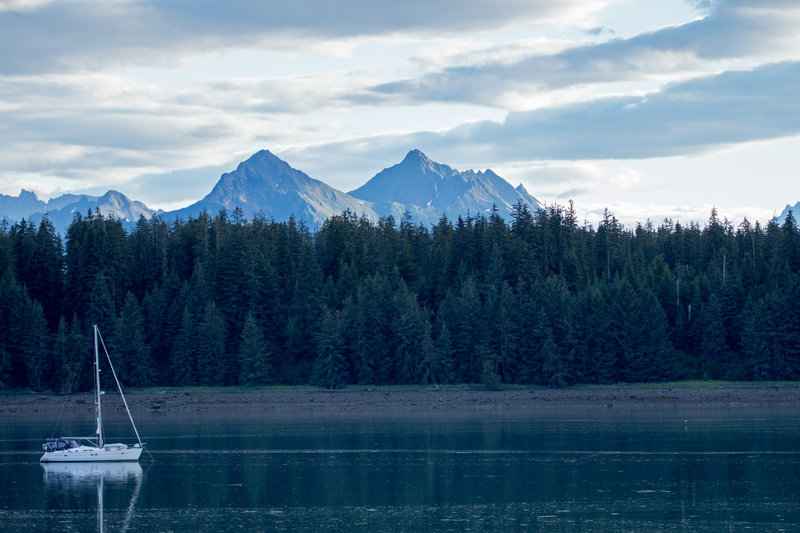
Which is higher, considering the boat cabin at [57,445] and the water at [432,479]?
the boat cabin at [57,445]

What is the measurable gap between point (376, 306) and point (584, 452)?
192 feet

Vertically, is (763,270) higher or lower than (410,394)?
higher

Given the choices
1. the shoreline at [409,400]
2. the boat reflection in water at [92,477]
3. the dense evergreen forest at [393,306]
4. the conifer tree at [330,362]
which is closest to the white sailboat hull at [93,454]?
the boat reflection in water at [92,477]

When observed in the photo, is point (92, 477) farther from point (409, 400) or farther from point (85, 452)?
point (409, 400)

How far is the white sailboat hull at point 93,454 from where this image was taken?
6794cm

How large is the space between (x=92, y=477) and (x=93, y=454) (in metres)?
5.06

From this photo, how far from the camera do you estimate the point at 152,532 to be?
43.0 metres

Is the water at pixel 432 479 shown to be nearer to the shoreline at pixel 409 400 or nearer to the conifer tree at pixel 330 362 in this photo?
the shoreline at pixel 409 400

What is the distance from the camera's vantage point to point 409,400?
111m

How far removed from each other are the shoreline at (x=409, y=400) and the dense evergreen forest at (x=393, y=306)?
2826 millimetres

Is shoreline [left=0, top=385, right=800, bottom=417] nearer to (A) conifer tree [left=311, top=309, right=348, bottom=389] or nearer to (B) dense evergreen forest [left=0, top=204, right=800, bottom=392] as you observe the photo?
(A) conifer tree [left=311, top=309, right=348, bottom=389]

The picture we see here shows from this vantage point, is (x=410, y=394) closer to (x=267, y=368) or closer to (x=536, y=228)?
(x=267, y=368)

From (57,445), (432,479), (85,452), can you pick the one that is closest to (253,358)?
(85,452)

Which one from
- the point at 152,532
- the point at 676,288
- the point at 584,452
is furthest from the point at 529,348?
the point at 152,532
